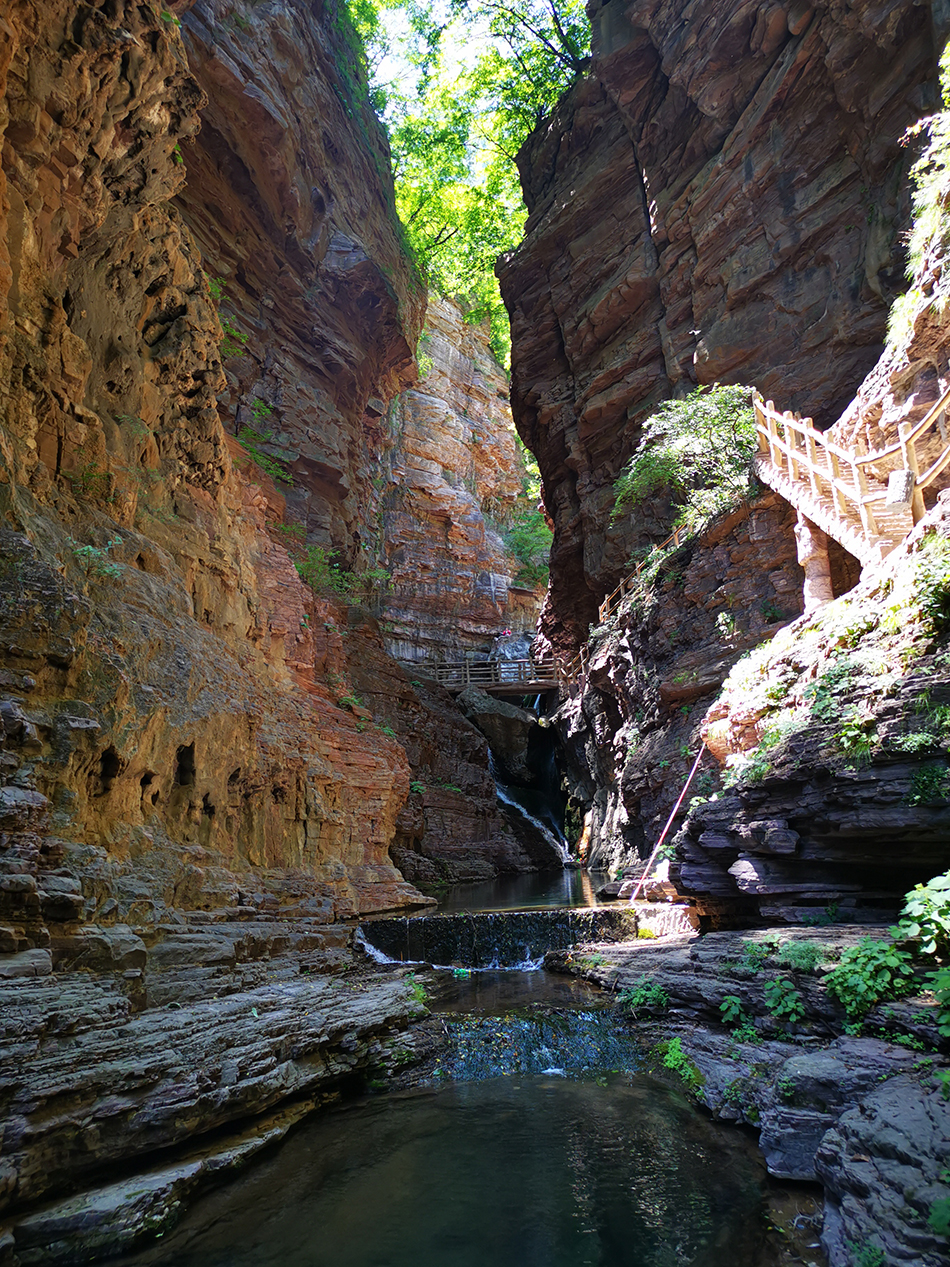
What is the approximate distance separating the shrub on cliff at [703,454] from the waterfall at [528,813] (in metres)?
12.5

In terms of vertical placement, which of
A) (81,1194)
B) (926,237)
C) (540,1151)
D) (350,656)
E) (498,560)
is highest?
(498,560)

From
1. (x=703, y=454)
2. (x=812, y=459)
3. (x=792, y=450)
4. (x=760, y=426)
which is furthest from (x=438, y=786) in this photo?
(x=812, y=459)

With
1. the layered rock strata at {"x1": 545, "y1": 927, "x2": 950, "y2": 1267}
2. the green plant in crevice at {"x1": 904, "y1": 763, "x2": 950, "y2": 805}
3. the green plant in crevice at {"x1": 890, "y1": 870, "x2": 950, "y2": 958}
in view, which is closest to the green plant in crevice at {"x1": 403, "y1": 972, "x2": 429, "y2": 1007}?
the layered rock strata at {"x1": 545, "y1": 927, "x2": 950, "y2": 1267}

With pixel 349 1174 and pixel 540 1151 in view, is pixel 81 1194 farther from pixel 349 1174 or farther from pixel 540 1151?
pixel 540 1151

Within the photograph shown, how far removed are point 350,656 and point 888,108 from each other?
65.1 ft

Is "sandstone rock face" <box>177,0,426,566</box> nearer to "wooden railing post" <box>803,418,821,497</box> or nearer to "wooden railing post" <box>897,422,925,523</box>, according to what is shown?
"wooden railing post" <box>803,418,821,497</box>

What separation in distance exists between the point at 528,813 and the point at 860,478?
66.4ft

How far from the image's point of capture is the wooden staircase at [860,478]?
992cm

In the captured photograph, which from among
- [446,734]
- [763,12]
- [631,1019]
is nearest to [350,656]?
[446,734]

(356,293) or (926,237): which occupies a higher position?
(356,293)

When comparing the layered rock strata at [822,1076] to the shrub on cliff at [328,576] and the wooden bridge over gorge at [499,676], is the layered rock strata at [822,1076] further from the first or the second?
the wooden bridge over gorge at [499,676]

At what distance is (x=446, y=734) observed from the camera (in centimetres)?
2497

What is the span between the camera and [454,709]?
26828 mm

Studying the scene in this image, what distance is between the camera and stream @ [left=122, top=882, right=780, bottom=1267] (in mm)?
4238
